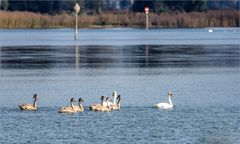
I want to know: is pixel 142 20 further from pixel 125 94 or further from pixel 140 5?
pixel 125 94

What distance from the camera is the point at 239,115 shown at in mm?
21656

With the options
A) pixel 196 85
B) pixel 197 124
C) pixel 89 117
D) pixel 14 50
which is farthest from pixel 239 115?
pixel 14 50

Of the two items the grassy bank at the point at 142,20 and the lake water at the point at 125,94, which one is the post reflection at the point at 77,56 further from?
the grassy bank at the point at 142,20

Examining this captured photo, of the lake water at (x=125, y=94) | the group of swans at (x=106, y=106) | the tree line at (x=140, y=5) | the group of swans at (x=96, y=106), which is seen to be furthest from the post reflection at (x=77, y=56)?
the tree line at (x=140, y=5)

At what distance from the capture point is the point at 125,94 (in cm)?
2653

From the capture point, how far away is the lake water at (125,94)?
1914 centimetres

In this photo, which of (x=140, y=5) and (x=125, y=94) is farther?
(x=140, y=5)

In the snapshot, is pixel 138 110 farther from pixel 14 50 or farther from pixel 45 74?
pixel 14 50

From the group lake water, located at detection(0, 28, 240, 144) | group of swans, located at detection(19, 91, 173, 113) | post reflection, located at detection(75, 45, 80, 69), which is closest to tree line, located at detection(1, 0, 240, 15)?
post reflection, located at detection(75, 45, 80, 69)

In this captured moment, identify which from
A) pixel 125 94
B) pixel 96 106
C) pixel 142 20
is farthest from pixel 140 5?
pixel 96 106

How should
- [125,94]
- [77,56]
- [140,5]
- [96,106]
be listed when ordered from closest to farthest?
[96,106] → [125,94] → [77,56] → [140,5]

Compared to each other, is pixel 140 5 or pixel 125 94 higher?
pixel 125 94

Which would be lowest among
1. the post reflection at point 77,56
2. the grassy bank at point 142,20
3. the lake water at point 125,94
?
the grassy bank at point 142,20

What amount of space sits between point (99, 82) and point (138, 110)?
759cm
